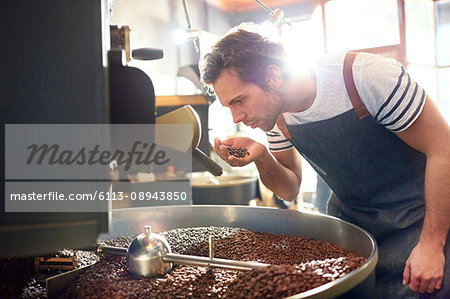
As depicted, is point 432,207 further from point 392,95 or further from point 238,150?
point 238,150

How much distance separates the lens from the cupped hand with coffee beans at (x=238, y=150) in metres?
1.34

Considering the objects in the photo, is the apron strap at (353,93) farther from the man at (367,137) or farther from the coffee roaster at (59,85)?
the coffee roaster at (59,85)

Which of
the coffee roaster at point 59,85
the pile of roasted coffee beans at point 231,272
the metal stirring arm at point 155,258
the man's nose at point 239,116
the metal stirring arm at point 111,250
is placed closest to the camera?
the coffee roaster at point 59,85

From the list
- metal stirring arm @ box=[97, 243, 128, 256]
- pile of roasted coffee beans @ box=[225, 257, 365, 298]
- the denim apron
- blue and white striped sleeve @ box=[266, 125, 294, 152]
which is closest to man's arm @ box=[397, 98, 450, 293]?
the denim apron

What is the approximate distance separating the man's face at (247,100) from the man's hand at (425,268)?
582 mm

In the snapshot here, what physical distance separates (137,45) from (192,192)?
1699 millimetres

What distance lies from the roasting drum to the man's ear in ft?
1.33

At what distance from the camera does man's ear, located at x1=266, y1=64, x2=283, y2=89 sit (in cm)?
131

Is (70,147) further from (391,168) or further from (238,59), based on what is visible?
(391,168)

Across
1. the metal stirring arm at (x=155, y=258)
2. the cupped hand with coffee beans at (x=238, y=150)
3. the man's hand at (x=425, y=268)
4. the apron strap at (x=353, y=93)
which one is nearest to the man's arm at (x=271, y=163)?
the cupped hand with coffee beans at (x=238, y=150)

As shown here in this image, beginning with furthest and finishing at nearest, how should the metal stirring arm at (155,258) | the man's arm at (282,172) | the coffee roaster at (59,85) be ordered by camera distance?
the man's arm at (282,172) < the metal stirring arm at (155,258) < the coffee roaster at (59,85)

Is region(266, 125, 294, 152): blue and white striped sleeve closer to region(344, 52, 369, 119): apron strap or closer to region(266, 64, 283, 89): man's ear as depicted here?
region(266, 64, 283, 89): man's ear

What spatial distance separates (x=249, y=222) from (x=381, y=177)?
432 millimetres

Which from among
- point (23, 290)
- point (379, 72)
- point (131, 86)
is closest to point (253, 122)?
point (379, 72)
